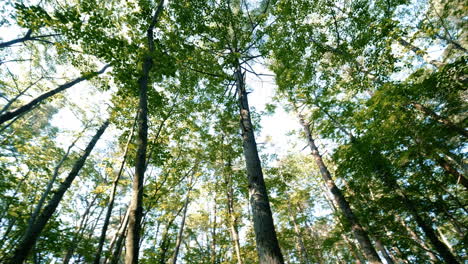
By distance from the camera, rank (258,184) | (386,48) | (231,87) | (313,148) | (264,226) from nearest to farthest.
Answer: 1. (264,226)
2. (258,184)
3. (386,48)
4. (231,87)
5. (313,148)

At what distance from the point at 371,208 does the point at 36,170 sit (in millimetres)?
16269

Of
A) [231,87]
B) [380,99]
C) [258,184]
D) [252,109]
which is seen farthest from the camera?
[252,109]

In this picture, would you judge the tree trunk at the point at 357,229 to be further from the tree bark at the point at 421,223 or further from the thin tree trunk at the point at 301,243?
the thin tree trunk at the point at 301,243

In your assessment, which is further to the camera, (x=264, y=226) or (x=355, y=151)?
(x=355, y=151)

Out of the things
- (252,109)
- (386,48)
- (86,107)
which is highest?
(86,107)

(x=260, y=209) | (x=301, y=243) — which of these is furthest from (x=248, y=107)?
(x=301, y=243)

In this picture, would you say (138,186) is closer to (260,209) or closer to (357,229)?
(260,209)

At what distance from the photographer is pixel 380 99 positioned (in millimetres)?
4809

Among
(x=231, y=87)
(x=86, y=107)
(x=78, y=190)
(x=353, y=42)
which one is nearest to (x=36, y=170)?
(x=86, y=107)

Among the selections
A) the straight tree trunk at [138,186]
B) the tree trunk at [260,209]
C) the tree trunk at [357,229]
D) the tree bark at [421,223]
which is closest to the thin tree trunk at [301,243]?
the tree trunk at [357,229]

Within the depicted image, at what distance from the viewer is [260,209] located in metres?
3.74

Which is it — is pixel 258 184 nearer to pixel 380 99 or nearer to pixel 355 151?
pixel 380 99

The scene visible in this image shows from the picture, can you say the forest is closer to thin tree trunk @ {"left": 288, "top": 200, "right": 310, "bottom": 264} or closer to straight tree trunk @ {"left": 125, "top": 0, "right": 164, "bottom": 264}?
straight tree trunk @ {"left": 125, "top": 0, "right": 164, "bottom": 264}

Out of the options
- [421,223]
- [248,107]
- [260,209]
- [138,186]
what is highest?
[248,107]
